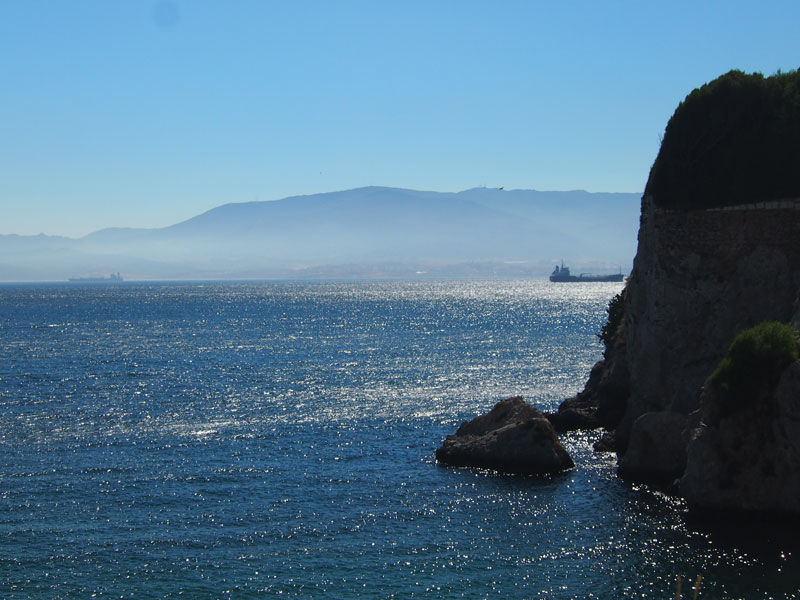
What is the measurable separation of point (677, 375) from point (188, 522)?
80.3 feet

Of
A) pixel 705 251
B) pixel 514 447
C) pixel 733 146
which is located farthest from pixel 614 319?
pixel 514 447

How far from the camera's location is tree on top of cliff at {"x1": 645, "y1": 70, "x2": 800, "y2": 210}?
41.5 m

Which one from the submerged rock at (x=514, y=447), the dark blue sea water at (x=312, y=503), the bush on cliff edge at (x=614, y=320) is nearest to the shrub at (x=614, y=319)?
the bush on cliff edge at (x=614, y=320)

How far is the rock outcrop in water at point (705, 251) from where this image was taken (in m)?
39.4

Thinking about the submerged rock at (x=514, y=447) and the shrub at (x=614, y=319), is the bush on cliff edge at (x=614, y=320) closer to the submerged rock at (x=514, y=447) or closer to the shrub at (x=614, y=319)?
the shrub at (x=614, y=319)

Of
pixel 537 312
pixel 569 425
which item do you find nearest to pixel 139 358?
pixel 569 425

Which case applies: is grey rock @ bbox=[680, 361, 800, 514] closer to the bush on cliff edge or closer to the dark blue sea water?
the dark blue sea water

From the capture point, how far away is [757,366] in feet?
105

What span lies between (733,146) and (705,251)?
590 cm

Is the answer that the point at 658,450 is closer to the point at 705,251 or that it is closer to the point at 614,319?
the point at 705,251

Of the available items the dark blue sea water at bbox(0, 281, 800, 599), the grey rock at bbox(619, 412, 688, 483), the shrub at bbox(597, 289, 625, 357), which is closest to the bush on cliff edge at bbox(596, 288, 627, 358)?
the shrub at bbox(597, 289, 625, 357)

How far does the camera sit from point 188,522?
32.2 metres

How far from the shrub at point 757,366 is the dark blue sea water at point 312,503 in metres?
4.97

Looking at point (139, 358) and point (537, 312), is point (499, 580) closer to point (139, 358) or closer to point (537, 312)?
point (139, 358)
